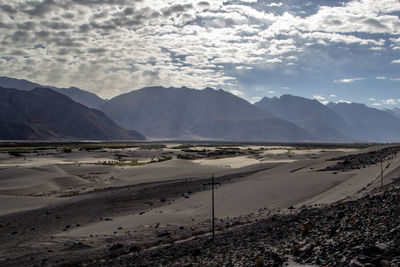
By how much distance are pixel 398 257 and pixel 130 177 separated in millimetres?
41840

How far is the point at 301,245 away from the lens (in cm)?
1131

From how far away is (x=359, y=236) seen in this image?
1039 centimetres

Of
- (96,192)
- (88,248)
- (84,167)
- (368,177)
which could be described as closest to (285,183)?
(368,177)

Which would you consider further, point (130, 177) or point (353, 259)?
point (130, 177)

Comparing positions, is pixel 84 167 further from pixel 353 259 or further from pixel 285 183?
pixel 353 259

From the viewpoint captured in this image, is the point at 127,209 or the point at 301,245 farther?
the point at 127,209

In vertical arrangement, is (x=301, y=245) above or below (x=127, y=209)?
above

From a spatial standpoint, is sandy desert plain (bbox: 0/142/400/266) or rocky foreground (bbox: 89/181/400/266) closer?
rocky foreground (bbox: 89/181/400/266)

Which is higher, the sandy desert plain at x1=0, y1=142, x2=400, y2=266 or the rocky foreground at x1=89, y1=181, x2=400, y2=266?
the rocky foreground at x1=89, y1=181, x2=400, y2=266

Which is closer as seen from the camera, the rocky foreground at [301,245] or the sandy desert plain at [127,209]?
the rocky foreground at [301,245]

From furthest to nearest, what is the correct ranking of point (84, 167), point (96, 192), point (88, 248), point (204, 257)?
1. point (84, 167)
2. point (96, 192)
3. point (88, 248)
4. point (204, 257)

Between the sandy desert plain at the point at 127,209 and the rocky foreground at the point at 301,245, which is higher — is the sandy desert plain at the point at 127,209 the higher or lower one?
the lower one

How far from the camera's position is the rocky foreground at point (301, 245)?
9070mm

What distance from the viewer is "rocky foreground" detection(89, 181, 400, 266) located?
29.8ft
